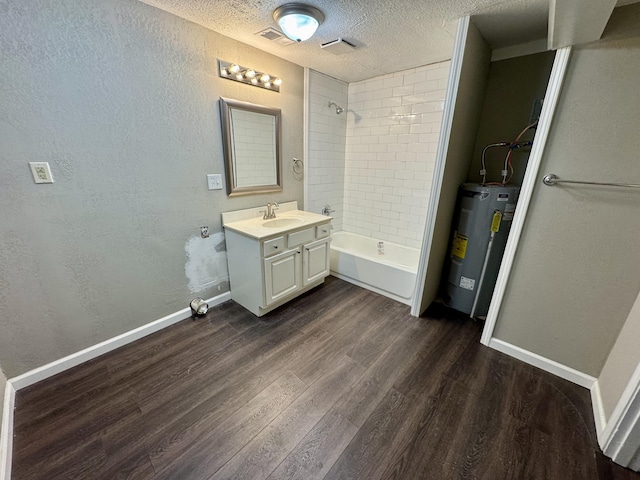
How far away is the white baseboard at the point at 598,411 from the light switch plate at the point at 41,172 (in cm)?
318

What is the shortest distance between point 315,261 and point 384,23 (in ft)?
6.20

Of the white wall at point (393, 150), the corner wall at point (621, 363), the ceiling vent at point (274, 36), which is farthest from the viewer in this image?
the white wall at point (393, 150)

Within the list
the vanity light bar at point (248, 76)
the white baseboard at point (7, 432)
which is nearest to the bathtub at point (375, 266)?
the vanity light bar at point (248, 76)

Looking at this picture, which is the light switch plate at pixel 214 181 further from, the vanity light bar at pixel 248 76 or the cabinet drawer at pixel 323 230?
the cabinet drawer at pixel 323 230

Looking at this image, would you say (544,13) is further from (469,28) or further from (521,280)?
(521,280)

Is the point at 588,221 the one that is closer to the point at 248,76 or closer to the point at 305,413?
the point at 305,413

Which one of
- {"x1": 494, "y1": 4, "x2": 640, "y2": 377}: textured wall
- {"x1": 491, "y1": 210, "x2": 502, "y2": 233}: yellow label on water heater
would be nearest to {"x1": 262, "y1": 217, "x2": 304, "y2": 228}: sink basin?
{"x1": 491, "y1": 210, "x2": 502, "y2": 233}: yellow label on water heater

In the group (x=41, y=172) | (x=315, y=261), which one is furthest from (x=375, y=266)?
(x=41, y=172)

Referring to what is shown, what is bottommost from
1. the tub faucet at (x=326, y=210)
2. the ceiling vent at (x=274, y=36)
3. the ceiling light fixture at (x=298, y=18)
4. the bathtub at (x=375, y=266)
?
the bathtub at (x=375, y=266)

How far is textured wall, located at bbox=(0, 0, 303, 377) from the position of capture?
129 cm

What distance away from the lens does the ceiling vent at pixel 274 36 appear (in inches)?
69.1

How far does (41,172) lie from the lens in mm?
1354

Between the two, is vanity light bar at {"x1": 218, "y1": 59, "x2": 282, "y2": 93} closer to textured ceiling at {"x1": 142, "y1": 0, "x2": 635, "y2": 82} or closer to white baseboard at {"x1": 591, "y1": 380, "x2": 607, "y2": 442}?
textured ceiling at {"x1": 142, "y1": 0, "x2": 635, "y2": 82}

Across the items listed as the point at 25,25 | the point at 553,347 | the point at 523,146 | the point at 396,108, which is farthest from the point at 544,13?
the point at 25,25
